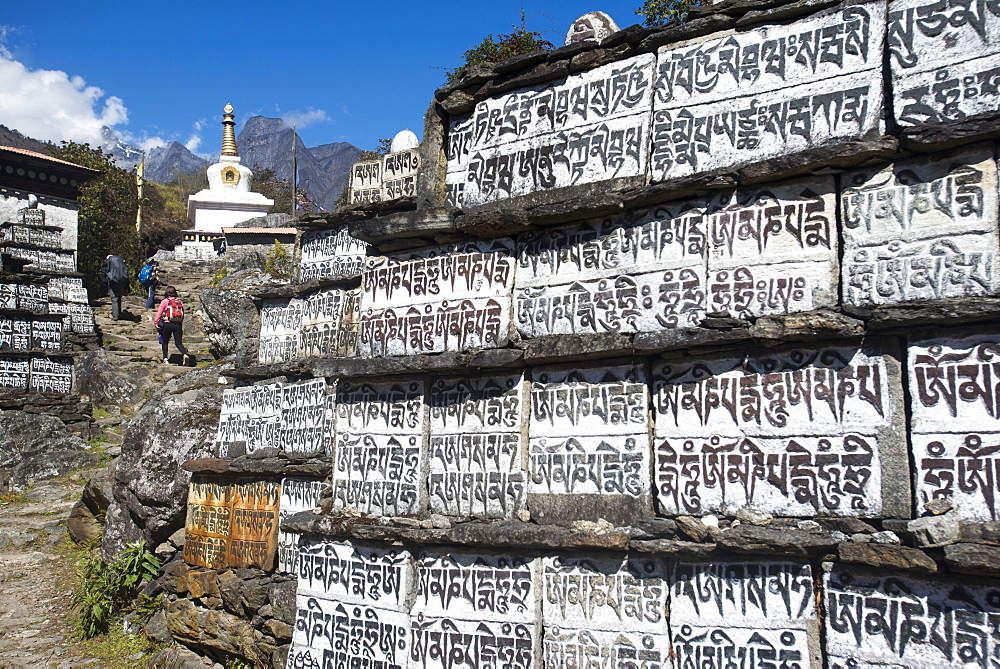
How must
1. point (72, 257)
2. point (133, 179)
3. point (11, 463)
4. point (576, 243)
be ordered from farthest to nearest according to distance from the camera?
point (133, 179), point (72, 257), point (11, 463), point (576, 243)

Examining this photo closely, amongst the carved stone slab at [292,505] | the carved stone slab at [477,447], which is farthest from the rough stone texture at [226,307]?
the carved stone slab at [477,447]

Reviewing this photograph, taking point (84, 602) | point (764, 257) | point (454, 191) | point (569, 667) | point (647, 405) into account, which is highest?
point (454, 191)

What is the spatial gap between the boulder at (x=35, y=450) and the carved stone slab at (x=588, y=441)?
10.1 meters

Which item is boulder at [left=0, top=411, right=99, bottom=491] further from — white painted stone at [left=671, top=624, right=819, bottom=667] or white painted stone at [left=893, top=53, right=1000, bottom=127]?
white painted stone at [left=893, top=53, right=1000, bottom=127]

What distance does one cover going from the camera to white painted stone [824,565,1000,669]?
3334mm

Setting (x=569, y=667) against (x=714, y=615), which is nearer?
(x=714, y=615)

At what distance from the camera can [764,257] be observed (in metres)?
4.12

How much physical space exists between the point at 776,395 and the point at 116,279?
56.3 ft

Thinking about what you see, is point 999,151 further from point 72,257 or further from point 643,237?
point 72,257

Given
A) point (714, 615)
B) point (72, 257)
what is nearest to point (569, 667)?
point (714, 615)

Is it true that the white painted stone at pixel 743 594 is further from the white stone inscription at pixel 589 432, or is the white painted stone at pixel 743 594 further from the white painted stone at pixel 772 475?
the white stone inscription at pixel 589 432

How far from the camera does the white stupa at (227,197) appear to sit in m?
33.7

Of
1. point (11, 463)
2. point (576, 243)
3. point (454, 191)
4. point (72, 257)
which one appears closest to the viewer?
point (576, 243)

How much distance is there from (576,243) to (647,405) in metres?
1.19
